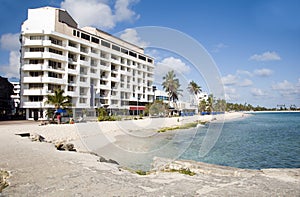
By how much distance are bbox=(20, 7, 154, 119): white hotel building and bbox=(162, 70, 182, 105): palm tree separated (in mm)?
8751

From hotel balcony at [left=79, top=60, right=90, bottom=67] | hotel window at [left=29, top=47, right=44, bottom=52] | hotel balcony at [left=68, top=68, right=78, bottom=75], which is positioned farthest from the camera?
hotel balcony at [left=79, top=60, right=90, bottom=67]

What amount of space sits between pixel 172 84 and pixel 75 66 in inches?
1243

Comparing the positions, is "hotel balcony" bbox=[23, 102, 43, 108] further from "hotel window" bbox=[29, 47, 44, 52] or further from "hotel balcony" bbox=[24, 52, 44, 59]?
"hotel window" bbox=[29, 47, 44, 52]

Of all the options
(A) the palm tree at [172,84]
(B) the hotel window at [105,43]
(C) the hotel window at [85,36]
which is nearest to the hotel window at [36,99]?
(C) the hotel window at [85,36]

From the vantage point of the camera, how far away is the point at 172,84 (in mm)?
67438

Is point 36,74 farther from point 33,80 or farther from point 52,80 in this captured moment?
point 52,80

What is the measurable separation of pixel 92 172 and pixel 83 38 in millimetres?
43498

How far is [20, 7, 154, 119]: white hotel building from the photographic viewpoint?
126ft

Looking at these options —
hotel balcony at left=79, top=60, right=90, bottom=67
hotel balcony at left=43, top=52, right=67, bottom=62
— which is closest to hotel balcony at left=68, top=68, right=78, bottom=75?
hotel balcony at left=43, top=52, right=67, bottom=62

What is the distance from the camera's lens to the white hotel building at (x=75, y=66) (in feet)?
126

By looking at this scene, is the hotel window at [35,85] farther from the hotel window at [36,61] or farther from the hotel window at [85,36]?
the hotel window at [85,36]

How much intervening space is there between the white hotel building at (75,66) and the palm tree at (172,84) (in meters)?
8.75

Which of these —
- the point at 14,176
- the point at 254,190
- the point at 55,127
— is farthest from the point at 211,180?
the point at 55,127

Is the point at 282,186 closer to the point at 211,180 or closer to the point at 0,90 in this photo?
the point at 211,180
